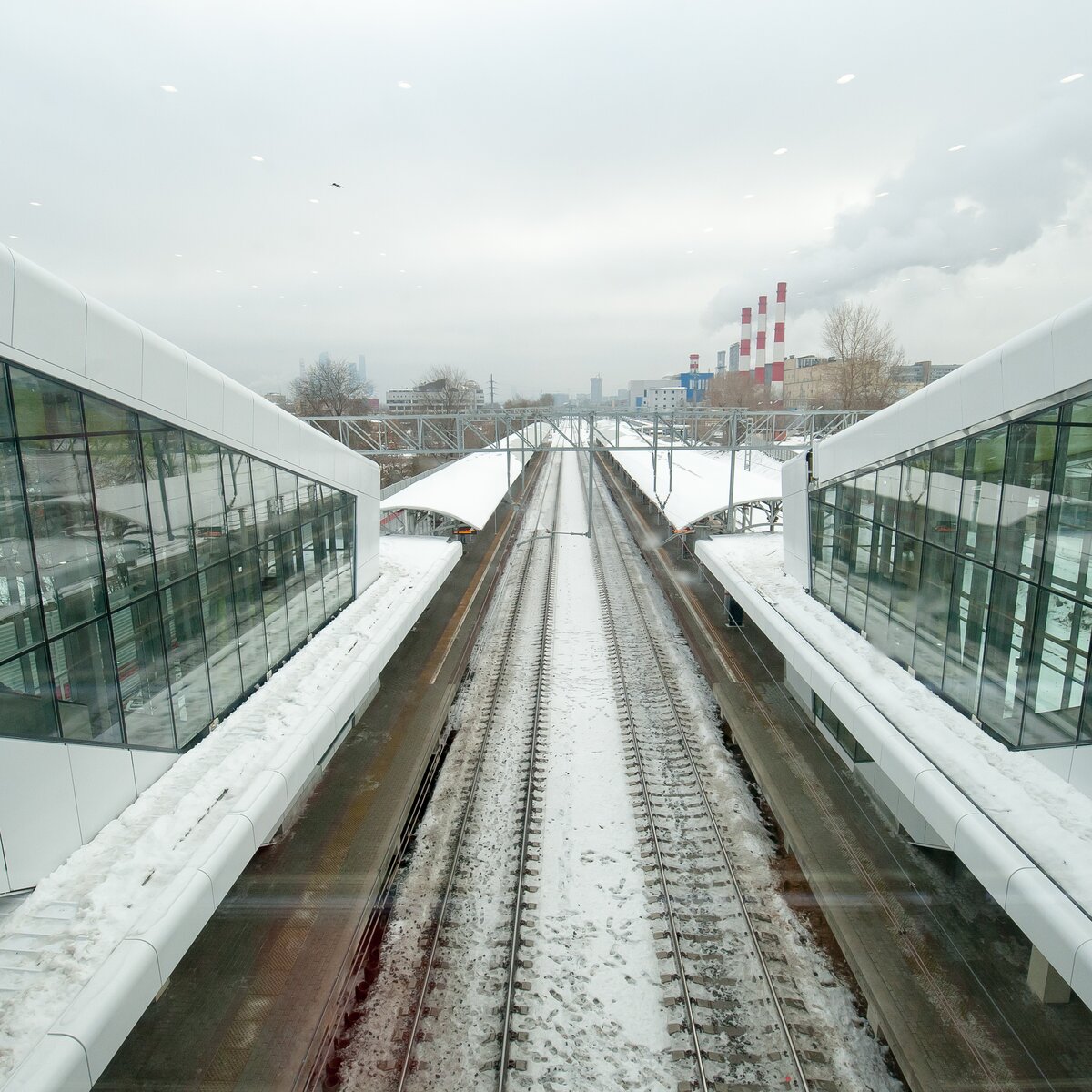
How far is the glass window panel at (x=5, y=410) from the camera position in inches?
169

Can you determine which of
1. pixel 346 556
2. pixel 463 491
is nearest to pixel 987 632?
pixel 346 556

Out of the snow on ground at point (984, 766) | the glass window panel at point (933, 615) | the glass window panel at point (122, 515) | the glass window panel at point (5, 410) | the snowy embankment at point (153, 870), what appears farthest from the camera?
the glass window panel at point (933, 615)

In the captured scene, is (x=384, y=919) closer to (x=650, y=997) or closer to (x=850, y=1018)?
(x=650, y=997)

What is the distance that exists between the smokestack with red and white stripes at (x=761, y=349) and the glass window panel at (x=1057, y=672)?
152ft

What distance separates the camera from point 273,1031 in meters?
5.17

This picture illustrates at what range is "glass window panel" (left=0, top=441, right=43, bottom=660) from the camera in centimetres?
441

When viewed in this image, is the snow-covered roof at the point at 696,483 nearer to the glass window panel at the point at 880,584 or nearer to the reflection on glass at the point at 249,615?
the glass window panel at the point at 880,584

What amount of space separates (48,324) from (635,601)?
12.9 m

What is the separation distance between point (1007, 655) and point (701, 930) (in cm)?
378

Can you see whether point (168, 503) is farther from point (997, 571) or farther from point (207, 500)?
point (997, 571)

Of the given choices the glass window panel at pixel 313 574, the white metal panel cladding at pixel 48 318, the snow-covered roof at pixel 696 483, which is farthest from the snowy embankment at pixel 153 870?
the snow-covered roof at pixel 696 483

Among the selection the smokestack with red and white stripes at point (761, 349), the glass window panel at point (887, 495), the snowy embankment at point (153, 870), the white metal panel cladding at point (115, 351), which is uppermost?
Answer: the smokestack with red and white stripes at point (761, 349)

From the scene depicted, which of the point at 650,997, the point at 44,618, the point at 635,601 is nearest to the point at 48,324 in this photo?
the point at 44,618

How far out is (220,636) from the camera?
23.9ft
